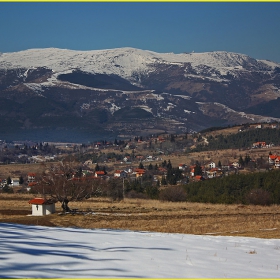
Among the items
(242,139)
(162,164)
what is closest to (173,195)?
(162,164)

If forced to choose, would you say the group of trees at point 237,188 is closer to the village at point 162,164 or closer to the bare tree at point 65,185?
the village at point 162,164

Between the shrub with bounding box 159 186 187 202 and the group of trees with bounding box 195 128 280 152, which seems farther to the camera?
the group of trees with bounding box 195 128 280 152

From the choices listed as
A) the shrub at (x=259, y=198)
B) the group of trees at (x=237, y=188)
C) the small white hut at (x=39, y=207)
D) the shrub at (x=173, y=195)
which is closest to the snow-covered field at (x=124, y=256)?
the small white hut at (x=39, y=207)

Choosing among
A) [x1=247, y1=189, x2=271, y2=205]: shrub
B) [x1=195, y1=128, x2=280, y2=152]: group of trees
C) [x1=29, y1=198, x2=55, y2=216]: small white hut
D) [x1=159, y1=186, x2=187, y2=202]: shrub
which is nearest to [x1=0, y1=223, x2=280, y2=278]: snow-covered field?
[x1=29, y1=198, x2=55, y2=216]: small white hut

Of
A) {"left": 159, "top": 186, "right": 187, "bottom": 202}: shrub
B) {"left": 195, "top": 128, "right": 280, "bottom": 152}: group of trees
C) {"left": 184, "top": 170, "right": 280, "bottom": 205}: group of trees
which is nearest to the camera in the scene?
{"left": 184, "top": 170, "right": 280, "bottom": 205}: group of trees

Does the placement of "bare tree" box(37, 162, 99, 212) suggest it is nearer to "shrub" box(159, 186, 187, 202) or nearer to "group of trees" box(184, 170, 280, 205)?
"group of trees" box(184, 170, 280, 205)

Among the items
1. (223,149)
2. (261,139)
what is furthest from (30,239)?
(261,139)

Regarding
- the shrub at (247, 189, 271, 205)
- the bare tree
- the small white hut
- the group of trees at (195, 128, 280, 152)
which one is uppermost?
the group of trees at (195, 128, 280, 152)

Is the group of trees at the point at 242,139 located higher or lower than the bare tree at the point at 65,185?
higher

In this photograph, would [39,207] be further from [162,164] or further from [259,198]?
[162,164]
